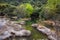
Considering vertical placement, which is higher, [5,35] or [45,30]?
[5,35]

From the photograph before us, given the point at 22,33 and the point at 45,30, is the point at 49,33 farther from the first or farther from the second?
the point at 22,33

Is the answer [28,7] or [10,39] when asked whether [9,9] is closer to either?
[28,7]

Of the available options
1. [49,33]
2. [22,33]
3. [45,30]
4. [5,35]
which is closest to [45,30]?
[45,30]

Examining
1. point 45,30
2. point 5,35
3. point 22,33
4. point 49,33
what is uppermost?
point 5,35

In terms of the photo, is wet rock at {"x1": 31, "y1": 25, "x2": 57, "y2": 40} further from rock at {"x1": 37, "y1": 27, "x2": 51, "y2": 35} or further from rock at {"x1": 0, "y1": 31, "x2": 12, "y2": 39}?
rock at {"x1": 0, "y1": 31, "x2": 12, "y2": 39}

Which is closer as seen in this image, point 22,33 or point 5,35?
point 5,35

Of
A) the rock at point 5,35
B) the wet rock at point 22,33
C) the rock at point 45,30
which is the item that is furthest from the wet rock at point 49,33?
the rock at point 5,35

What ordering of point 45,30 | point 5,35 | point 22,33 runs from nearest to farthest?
point 5,35
point 22,33
point 45,30

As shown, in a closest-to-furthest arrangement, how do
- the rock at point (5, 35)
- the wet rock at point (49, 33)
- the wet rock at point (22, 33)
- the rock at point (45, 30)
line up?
the rock at point (5, 35) → the wet rock at point (49, 33) → the wet rock at point (22, 33) → the rock at point (45, 30)

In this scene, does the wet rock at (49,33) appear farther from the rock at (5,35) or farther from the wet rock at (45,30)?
the rock at (5,35)

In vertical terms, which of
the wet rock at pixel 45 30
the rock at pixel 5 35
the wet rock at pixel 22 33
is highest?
the rock at pixel 5 35

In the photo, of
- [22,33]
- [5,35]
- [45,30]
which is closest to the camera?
[5,35]

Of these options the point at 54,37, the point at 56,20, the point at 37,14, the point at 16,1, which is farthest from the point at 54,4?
the point at 16,1

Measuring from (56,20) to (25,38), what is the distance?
6521mm
